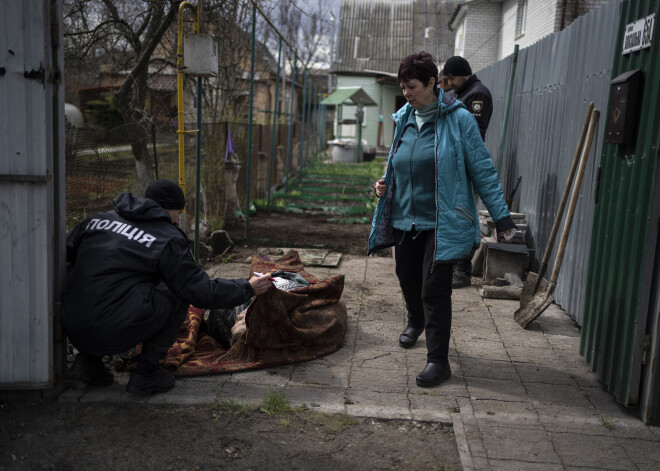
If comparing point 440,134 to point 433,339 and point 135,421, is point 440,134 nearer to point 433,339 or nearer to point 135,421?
point 433,339

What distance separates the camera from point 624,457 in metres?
3.08

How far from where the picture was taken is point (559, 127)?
241 inches

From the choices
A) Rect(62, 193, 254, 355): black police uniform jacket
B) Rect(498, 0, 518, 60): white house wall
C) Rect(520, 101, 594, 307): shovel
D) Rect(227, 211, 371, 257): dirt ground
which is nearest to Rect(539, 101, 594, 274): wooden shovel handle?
Rect(520, 101, 594, 307): shovel

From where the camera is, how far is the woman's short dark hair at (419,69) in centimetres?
376

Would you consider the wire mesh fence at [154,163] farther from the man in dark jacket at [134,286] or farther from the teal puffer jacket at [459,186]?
the teal puffer jacket at [459,186]

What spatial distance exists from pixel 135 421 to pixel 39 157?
1.39 meters

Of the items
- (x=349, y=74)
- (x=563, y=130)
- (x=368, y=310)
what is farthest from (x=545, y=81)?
(x=349, y=74)

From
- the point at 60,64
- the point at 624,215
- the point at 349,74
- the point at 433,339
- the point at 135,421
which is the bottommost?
the point at 135,421

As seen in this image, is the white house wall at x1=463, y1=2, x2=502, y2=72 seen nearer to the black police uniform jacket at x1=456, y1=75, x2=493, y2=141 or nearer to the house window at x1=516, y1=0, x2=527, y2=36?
the house window at x1=516, y1=0, x2=527, y2=36

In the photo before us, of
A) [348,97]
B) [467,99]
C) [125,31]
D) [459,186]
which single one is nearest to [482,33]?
[348,97]

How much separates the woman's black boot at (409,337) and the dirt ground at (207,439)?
1174 mm

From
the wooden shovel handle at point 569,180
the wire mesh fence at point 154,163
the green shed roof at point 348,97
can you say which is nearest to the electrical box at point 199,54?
the wire mesh fence at point 154,163

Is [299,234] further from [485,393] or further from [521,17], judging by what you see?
[521,17]

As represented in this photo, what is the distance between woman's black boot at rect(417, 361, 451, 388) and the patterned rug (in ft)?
2.46
